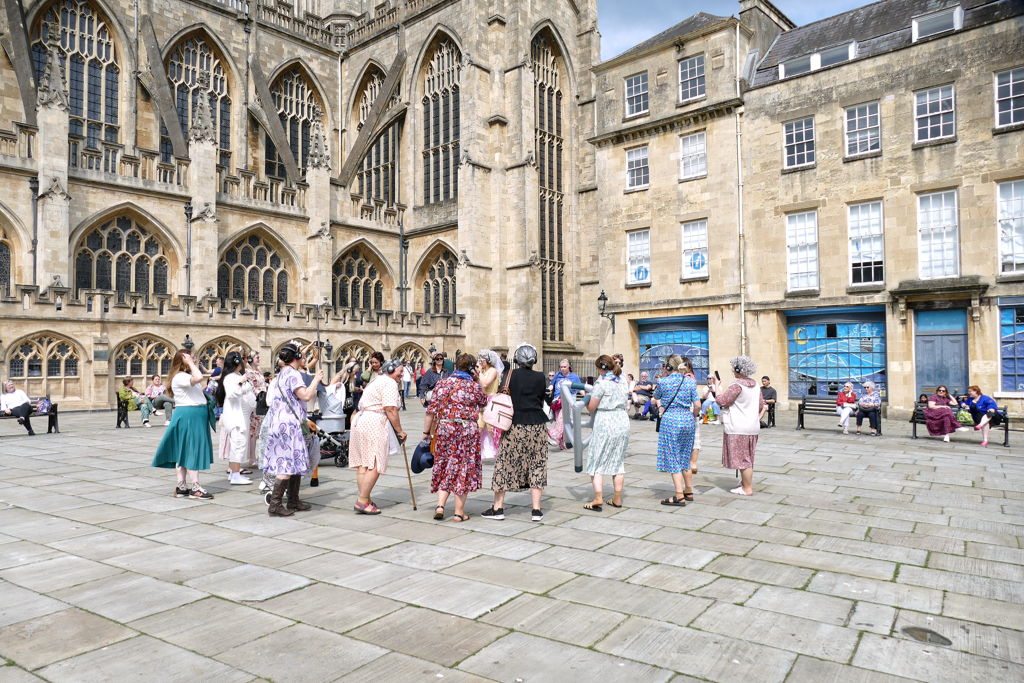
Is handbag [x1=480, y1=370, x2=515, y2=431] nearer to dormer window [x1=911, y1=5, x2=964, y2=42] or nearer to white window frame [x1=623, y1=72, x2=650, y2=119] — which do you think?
dormer window [x1=911, y1=5, x2=964, y2=42]

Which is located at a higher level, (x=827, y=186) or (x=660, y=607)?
(x=827, y=186)

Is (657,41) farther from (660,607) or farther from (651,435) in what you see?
(660,607)

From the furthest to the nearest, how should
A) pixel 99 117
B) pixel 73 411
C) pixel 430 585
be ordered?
pixel 99 117, pixel 73 411, pixel 430 585

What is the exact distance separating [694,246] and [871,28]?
832 centimetres

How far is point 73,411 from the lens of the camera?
1945cm

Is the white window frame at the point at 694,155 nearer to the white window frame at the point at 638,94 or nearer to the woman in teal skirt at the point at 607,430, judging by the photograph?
the white window frame at the point at 638,94

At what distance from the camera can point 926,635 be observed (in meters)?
3.84

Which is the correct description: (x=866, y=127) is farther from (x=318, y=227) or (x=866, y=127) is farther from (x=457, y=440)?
(x=318, y=227)

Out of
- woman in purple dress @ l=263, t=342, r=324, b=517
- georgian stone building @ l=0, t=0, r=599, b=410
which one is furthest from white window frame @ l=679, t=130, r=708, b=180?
woman in purple dress @ l=263, t=342, r=324, b=517

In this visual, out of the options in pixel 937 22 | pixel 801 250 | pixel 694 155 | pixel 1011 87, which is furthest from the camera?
pixel 694 155

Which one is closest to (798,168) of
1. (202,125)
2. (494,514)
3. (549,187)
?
(549,187)

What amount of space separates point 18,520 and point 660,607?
6.04 meters

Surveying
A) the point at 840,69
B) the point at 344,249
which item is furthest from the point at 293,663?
the point at 344,249

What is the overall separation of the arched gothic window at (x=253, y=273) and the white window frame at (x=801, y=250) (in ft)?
62.5
